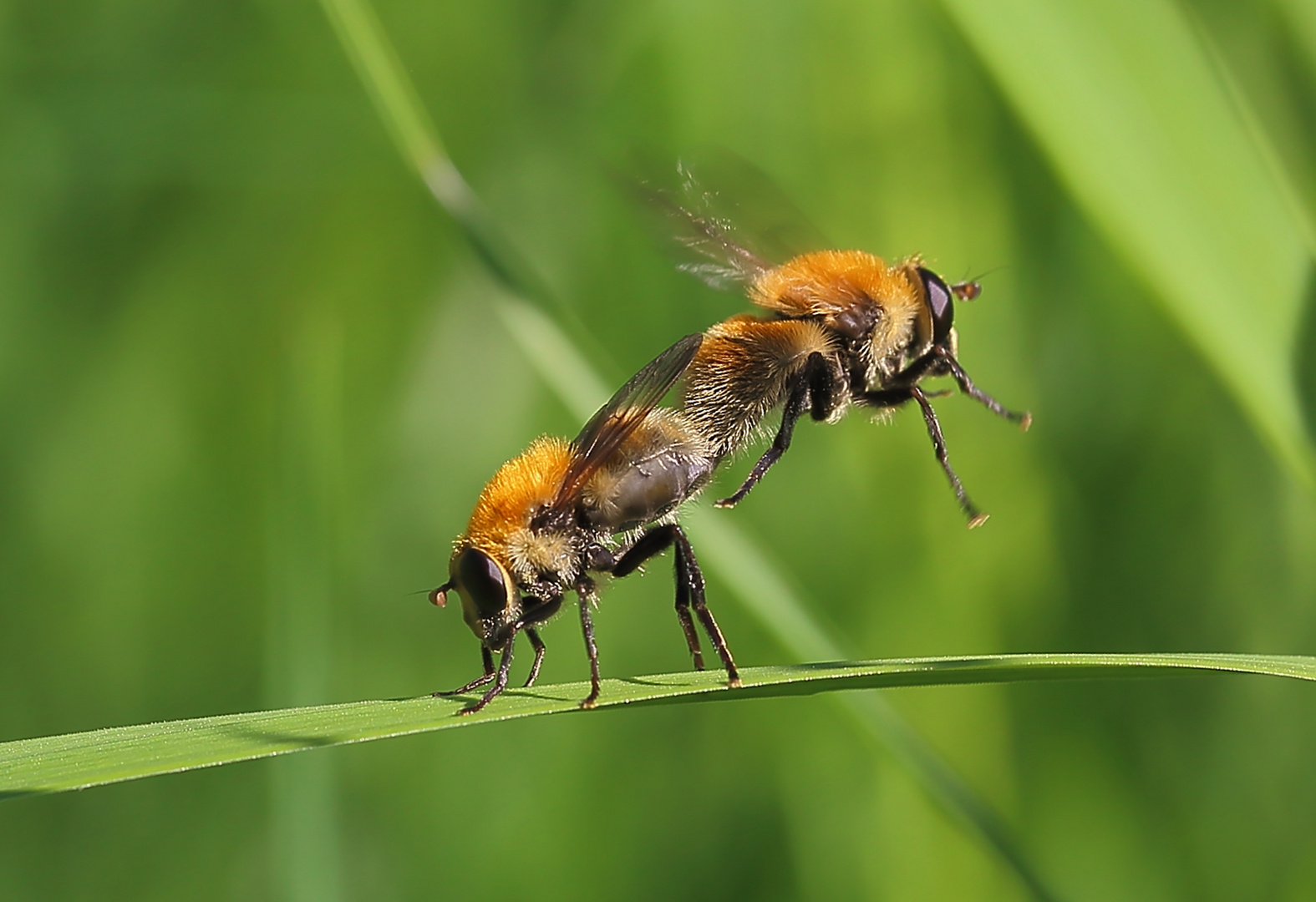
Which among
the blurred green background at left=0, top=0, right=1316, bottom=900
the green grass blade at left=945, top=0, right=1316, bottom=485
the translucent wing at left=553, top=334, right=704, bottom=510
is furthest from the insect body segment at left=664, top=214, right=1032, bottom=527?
the green grass blade at left=945, top=0, right=1316, bottom=485

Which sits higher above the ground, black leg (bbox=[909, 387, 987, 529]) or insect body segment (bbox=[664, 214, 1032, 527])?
insect body segment (bbox=[664, 214, 1032, 527])

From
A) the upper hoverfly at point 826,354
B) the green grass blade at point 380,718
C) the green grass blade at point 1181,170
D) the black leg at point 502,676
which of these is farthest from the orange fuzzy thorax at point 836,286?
the green grass blade at point 380,718

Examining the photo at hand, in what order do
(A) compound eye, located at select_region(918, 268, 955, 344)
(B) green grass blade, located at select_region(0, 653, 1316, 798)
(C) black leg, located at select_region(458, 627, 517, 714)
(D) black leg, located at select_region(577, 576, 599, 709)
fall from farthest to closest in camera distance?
(A) compound eye, located at select_region(918, 268, 955, 344)
(C) black leg, located at select_region(458, 627, 517, 714)
(D) black leg, located at select_region(577, 576, 599, 709)
(B) green grass blade, located at select_region(0, 653, 1316, 798)

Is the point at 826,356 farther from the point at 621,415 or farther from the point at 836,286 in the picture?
the point at 621,415

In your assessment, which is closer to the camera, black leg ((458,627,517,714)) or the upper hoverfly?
black leg ((458,627,517,714))

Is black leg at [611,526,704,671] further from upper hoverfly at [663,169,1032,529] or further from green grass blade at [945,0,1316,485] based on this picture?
green grass blade at [945,0,1316,485]

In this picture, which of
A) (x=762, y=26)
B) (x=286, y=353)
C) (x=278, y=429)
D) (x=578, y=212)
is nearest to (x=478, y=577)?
(x=278, y=429)

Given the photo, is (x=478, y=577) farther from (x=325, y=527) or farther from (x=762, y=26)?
(x=762, y=26)

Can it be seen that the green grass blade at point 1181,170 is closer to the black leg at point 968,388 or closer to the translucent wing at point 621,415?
the black leg at point 968,388

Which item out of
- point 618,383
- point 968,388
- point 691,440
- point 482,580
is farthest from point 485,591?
point 968,388
